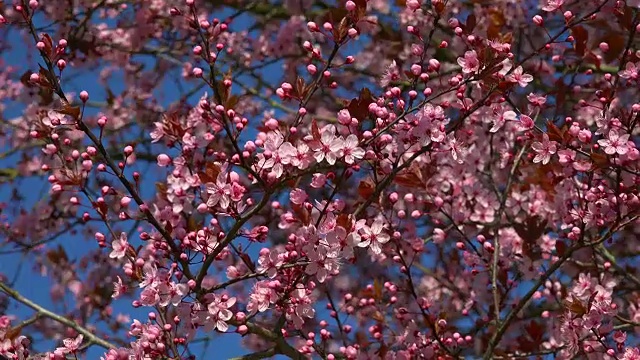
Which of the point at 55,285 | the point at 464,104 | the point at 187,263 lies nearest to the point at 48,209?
the point at 55,285

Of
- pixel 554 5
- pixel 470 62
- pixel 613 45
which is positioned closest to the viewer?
pixel 470 62

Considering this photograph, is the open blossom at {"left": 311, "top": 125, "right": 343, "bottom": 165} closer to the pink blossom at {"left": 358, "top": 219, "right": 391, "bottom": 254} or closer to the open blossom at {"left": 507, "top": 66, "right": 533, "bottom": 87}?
the pink blossom at {"left": 358, "top": 219, "right": 391, "bottom": 254}

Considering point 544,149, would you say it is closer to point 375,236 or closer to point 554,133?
point 554,133

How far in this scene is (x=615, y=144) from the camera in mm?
3102

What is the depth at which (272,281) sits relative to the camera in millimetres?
2980

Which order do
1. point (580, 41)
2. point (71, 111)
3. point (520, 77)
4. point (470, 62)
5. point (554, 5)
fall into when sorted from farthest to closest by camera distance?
point (580, 41) < point (554, 5) < point (520, 77) < point (470, 62) < point (71, 111)

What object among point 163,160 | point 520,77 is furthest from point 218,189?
point 520,77

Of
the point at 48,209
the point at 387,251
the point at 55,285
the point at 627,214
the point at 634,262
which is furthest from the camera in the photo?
the point at 55,285

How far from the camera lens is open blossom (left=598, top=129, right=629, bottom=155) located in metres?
3.08

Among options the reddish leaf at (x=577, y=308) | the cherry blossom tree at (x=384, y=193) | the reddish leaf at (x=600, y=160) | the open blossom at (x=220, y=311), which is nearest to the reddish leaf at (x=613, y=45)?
the cherry blossom tree at (x=384, y=193)

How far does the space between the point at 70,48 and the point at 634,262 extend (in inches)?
152

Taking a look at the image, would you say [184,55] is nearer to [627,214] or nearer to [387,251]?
[387,251]

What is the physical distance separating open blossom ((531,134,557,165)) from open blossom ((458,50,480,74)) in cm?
44

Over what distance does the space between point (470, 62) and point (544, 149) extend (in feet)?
1.67
